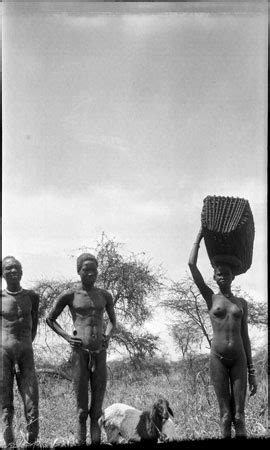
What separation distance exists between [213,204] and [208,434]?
1.84 metres

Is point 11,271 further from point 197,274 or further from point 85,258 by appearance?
point 197,274

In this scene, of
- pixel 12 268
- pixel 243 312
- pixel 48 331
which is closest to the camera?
pixel 12 268

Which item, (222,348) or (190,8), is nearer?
(222,348)

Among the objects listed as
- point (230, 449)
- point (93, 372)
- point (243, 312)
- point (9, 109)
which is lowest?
point (230, 449)

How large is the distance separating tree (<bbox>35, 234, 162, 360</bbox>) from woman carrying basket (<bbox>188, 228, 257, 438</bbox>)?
0.72 metres

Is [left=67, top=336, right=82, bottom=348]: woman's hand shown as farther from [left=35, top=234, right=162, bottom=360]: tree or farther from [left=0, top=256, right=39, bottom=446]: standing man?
[left=35, top=234, right=162, bottom=360]: tree

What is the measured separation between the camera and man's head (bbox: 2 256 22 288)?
5453 mm

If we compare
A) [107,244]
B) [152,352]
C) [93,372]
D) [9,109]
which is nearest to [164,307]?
[152,352]

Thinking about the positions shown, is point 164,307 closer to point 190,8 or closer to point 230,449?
point 230,449

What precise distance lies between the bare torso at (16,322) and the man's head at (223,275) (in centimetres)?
149

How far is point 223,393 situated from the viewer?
18.6ft

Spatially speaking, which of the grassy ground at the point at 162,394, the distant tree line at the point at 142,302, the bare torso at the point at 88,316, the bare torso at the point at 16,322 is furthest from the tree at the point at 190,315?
the bare torso at the point at 16,322

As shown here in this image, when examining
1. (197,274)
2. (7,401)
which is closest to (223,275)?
(197,274)

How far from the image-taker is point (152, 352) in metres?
6.59
